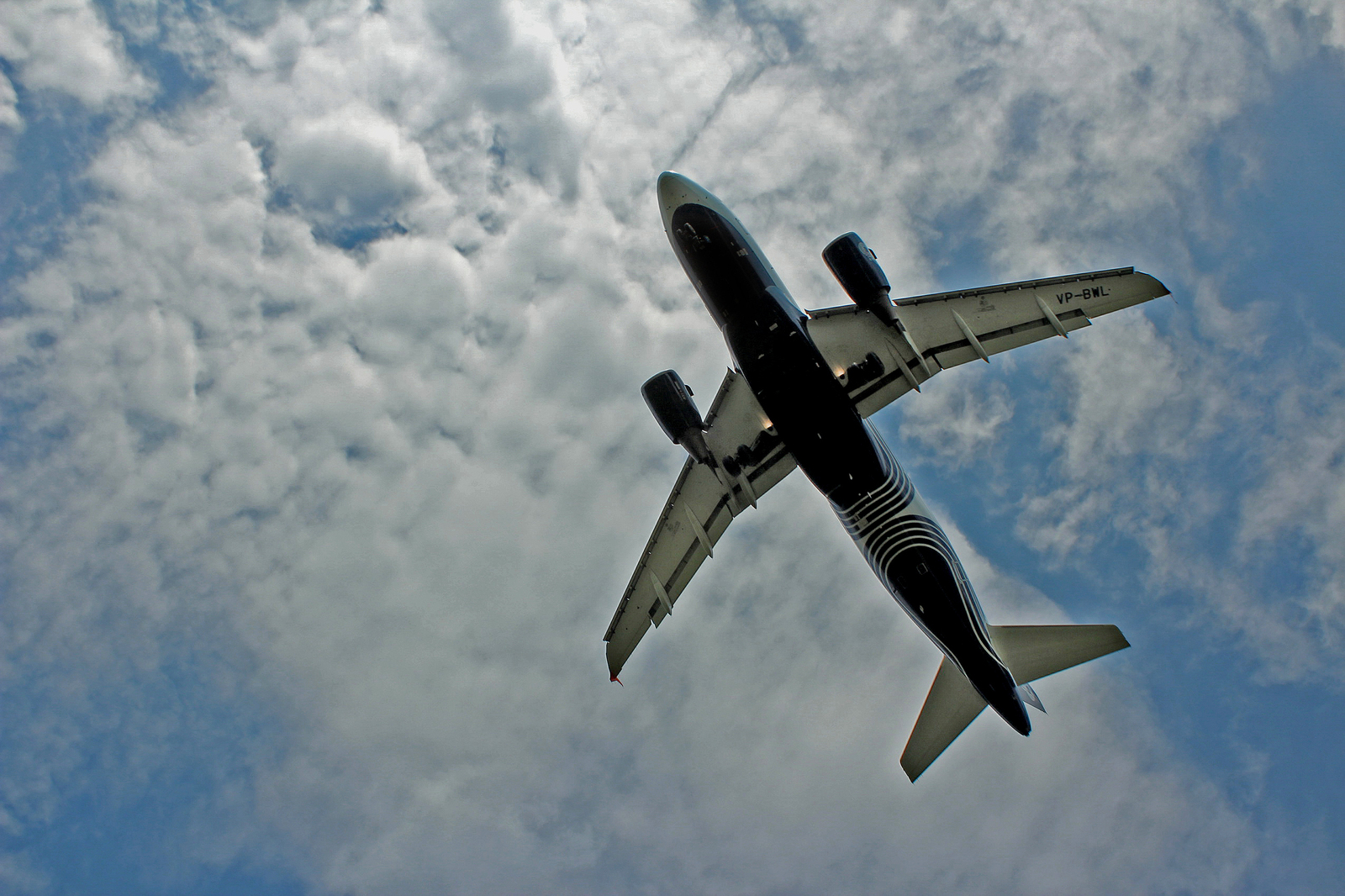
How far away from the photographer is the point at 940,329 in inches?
902

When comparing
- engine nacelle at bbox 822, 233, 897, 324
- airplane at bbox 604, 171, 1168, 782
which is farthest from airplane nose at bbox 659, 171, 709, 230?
engine nacelle at bbox 822, 233, 897, 324

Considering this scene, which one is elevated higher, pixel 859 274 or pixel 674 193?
pixel 674 193

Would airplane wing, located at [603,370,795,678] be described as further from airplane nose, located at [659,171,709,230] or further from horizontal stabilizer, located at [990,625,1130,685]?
horizontal stabilizer, located at [990,625,1130,685]

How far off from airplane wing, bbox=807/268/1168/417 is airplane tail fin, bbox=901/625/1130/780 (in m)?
9.45

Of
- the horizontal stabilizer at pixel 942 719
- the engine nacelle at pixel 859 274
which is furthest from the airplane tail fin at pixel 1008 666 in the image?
the engine nacelle at pixel 859 274

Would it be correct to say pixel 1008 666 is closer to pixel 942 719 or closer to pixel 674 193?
pixel 942 719

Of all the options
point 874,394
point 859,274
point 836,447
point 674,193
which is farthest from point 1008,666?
point 674,193

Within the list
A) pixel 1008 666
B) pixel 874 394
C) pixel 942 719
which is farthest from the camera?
pixel 874 394

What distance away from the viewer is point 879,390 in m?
23.7

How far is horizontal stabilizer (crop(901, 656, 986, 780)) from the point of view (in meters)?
22.2

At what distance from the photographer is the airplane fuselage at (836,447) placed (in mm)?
20297

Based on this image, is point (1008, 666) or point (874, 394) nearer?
point (1008, 666)

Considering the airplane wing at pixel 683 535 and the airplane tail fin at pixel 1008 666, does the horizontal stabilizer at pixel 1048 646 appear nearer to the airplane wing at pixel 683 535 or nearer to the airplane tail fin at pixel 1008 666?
the airplane tail fin at pixel 1008 666

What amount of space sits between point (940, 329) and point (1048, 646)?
11398 millimetres
